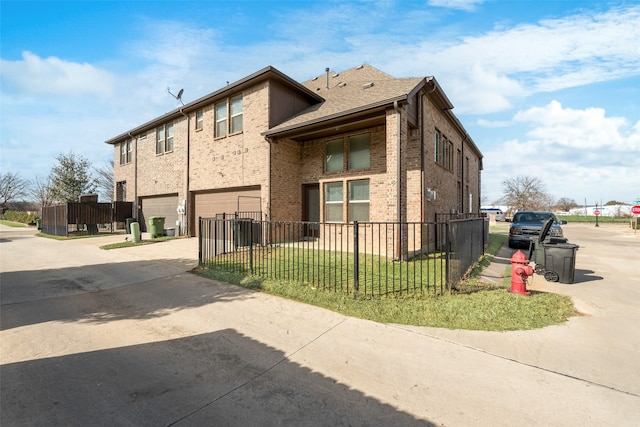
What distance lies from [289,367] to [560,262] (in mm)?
7080

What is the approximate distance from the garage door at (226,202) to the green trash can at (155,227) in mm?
1952

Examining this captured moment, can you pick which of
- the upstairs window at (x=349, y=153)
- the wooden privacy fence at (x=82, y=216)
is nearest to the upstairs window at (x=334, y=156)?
the upstairs window at (x=349, y=153)

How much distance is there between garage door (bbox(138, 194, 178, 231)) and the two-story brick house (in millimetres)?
130

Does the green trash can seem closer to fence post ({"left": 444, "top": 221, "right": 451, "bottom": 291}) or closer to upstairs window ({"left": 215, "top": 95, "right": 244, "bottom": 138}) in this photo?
upstairs window ({"left": 215, "top": 95, "right": 244, "bottom": 138})

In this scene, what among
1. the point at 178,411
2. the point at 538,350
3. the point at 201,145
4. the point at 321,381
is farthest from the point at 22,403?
the point at 201,145

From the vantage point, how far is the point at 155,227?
48.6 ft

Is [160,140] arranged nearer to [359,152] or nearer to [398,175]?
[359,152]

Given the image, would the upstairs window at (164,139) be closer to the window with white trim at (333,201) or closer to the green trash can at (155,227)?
the green trash can at (155,227)

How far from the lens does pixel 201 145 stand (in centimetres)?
1404

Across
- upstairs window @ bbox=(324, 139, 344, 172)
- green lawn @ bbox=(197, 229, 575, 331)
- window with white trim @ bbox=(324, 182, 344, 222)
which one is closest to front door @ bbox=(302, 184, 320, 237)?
window with white trim @ bbox=(324, 182, 344, 222)

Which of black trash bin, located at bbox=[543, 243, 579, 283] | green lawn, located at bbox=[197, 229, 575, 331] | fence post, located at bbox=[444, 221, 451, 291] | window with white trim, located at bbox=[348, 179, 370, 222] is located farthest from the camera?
window with white trim, located at bbox=[348, 179, 370, 222]

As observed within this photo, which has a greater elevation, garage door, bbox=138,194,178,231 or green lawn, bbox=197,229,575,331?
garage door, bbox=138,194,178,231

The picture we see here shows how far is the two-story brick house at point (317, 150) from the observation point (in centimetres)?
934

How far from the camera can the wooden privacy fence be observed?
55.8 ft
